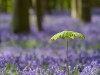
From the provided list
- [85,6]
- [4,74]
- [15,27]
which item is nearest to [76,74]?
[4,74]

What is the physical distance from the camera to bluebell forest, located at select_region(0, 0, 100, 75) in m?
4.33

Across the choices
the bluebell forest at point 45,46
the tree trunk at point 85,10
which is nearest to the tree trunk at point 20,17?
the bluebell forest at point 45,46

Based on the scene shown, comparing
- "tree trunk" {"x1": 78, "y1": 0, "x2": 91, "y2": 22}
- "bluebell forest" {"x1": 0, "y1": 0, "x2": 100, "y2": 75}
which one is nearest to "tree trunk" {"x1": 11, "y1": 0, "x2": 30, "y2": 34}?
"bluebell forest" {"x1": 0, "y1": 0, "x2": 100, "y2": 75}

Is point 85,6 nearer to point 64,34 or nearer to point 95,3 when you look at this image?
point 64,34

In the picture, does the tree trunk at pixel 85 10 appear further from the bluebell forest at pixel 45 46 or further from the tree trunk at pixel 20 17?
the tree trunk at pixel 20 17

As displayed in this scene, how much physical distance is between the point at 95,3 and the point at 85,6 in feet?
149

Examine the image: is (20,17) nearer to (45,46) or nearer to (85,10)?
(45,46)

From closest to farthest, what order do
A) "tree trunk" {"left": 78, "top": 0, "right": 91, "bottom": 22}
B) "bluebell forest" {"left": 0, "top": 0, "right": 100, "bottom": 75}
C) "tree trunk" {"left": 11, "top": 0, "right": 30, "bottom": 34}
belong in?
1. "bluebell forest" {"left": 0, "top": 0, "right": 100, "bottom": 75}
2. "tree trunk" {"left": 11, "top": 0, "right": 30, "bottom": 34}
3. "tree trunk" {"left": 78, "top": 0, "right": 91, "bottom": 22}

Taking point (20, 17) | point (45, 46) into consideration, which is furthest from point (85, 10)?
point (45, 46)

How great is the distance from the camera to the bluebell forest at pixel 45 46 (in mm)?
4332

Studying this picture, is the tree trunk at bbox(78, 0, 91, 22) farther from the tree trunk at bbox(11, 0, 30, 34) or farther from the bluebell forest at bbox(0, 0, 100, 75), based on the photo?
the tree trunk at bbox(11, 0, 30, 34)

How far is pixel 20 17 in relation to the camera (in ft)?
41.4

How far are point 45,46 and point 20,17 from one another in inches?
165

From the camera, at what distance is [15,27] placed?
1241 centimetres
